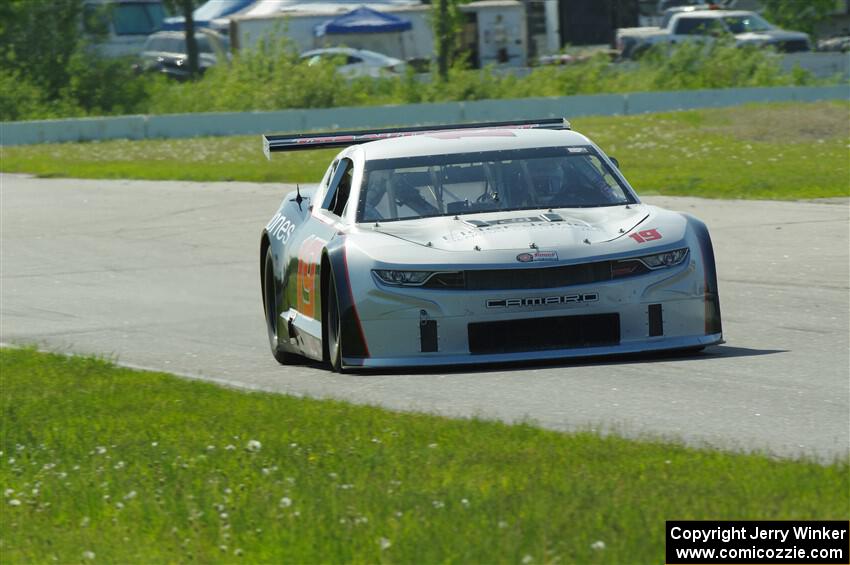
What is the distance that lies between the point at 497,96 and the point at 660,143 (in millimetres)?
10298

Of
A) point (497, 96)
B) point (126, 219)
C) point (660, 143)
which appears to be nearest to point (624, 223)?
point (126, 219)

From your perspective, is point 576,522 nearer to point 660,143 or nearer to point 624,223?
point 624,223

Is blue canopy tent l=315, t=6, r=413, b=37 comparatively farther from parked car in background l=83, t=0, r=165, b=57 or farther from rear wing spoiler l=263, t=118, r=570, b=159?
rear wing spoiler l=263, t=118, r=570, b=159

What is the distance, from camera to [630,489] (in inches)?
223

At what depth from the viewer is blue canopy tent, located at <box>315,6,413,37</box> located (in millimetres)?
51156

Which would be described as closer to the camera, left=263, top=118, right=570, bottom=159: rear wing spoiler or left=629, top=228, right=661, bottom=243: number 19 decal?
left=629, top=228, right=661, bottom=243: number 19 decal

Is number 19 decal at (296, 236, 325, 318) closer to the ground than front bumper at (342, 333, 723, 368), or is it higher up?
higher up

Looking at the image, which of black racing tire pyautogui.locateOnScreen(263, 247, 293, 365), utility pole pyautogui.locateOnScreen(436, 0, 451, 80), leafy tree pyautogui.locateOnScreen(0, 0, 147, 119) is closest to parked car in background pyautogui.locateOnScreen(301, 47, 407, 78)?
utility pole pyautogui.locateOnScreen(436, 0, 451, 80)

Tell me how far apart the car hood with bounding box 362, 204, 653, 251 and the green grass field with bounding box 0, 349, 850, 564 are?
125 centimetres

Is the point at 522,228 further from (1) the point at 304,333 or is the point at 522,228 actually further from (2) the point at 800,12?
(2) the point at 800,12

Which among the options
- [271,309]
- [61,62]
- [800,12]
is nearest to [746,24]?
[800,12]

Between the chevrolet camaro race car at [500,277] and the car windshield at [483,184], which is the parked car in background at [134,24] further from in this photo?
the chevrolet camaro race car at [500,277]

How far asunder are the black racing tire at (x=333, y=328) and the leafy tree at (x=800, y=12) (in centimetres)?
4936

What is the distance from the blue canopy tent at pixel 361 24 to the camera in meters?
51.2
